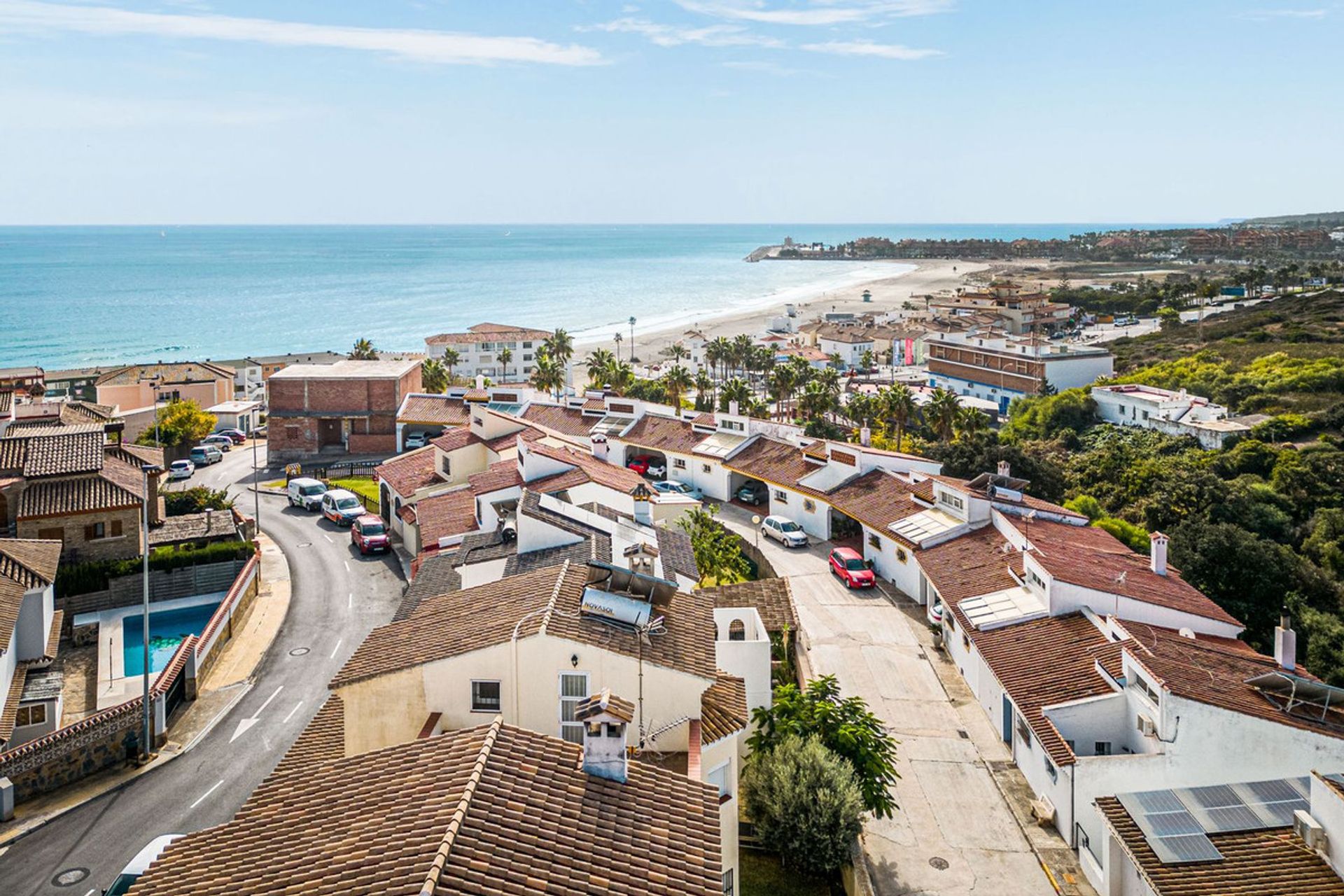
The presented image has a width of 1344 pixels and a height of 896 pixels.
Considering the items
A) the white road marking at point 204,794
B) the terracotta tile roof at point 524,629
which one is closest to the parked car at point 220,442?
the white road marking at point 204,794

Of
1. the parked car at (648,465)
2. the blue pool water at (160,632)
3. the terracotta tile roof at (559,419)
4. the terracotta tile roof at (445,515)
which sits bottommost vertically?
the blue pool water at (160,632)

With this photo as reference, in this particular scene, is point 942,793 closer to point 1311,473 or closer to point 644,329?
point 1311,473

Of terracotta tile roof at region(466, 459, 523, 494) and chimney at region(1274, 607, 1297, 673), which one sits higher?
terracotta tile roof at region(466, 459, 523, 494)

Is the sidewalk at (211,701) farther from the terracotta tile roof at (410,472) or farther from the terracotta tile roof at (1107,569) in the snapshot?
the terracotta tile roof at (1107,569)

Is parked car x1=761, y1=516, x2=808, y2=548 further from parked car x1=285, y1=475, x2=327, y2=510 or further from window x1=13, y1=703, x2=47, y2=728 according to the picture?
window x1=13, y1=703, x2=47, y2=728

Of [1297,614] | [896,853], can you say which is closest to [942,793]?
[896,853]

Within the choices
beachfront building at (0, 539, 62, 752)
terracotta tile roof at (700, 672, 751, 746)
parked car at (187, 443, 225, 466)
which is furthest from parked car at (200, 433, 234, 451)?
terracotta tile roof at (700, 672, 751, 746)
